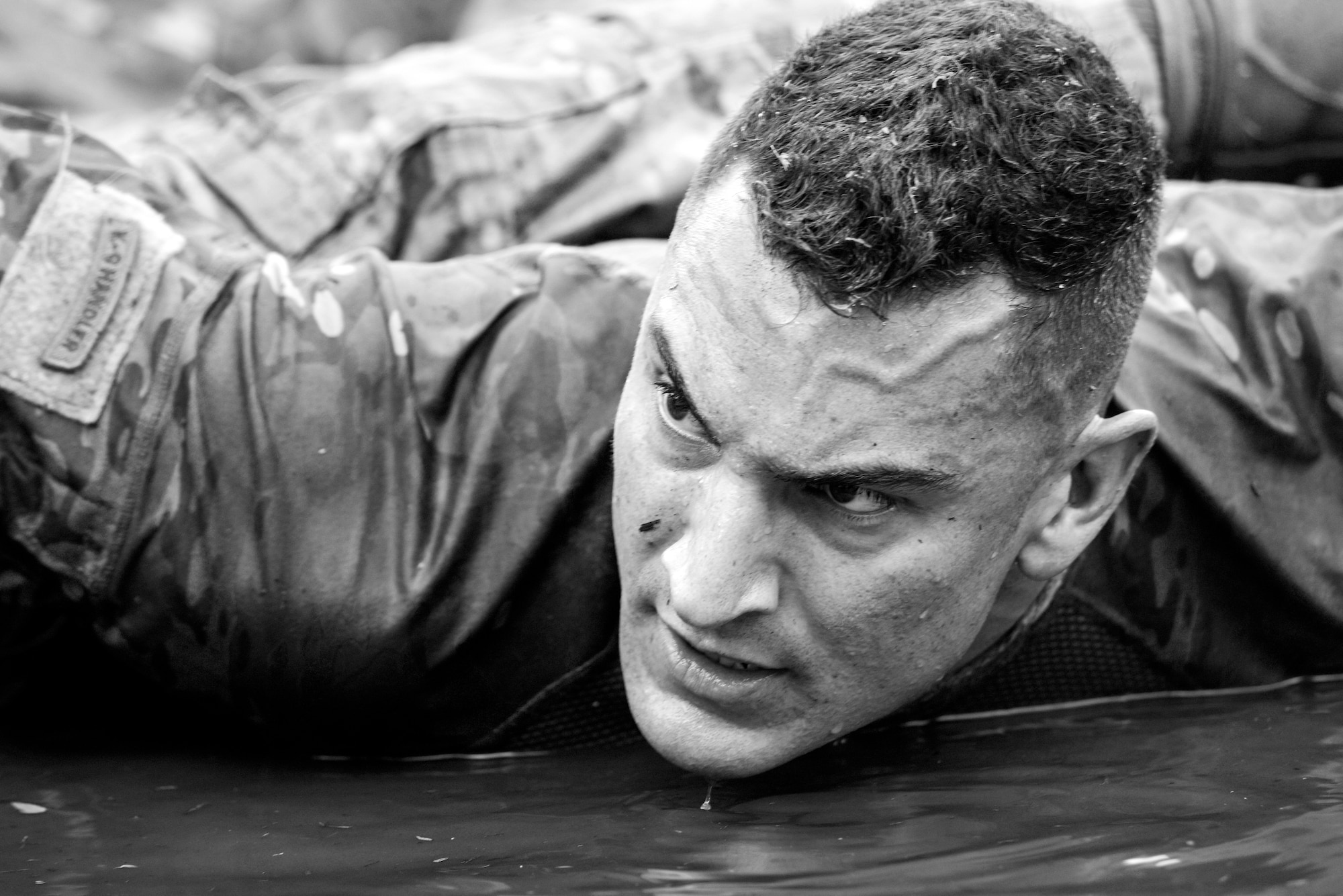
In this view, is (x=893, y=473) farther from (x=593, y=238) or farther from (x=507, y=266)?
(x=593, y=238)

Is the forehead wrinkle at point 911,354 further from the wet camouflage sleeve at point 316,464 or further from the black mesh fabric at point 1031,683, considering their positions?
the black mesh fabric at point 1031,683

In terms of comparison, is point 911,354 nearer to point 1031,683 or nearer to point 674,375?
point 674,375

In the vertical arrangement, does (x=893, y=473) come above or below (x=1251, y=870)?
above

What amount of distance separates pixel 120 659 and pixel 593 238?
48.4 inches

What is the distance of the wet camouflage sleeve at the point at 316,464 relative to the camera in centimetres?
233

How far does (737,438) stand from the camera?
2033 millimetres

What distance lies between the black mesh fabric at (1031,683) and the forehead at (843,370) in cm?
61

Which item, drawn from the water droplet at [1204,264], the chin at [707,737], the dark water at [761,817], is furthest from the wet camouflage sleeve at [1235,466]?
the chin at [707,737]

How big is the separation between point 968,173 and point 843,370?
264 mm

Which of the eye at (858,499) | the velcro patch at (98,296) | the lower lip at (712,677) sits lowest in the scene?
the lower lip at (712,677)

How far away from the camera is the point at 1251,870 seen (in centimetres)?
191

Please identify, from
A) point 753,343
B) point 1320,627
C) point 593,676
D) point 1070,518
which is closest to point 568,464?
point 593,676

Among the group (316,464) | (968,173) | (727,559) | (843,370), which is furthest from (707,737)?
(968,173)

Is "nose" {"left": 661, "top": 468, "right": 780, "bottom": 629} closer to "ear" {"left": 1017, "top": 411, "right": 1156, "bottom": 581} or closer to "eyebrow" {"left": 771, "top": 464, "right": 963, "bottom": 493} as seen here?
"eyebrow" {"left": 771, "top": 464, "right": 963, "bottom": 493}
